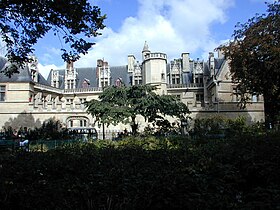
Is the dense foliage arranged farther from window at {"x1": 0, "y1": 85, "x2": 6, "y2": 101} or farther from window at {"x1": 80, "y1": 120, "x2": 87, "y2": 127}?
window at {"x1": 0, "y1": 85, "x2": 6, "y2": 101}

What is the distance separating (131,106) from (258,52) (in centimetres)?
939

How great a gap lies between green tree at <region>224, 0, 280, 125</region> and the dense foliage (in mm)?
13640

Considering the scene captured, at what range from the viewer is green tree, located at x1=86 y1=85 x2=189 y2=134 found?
1831 centimetres

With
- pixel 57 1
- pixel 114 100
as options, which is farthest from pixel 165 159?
pixel 114 100

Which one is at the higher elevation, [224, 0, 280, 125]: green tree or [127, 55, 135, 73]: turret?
→ [127, 55, 135, 73]: turret

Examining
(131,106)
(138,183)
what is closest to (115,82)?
(131,106)

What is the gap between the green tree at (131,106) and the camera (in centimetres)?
1831

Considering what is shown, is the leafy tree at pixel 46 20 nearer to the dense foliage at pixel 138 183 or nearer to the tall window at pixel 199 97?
the dense foliage at pixel 138 183

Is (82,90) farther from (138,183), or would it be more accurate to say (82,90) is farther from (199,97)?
(138,183)

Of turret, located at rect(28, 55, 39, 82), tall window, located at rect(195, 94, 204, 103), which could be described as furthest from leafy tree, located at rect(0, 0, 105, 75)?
tall window, located at rect(195, 94, 204, 103)

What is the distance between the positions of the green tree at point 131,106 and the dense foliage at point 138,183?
1322 centimetres

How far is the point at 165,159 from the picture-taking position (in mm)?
5004

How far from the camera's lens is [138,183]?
3822 mm

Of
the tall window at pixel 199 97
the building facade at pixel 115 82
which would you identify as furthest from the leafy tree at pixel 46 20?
the tall window at pixel 199 97
